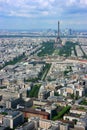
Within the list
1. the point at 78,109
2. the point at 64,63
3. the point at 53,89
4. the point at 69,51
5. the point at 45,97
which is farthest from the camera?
the point at 69,51

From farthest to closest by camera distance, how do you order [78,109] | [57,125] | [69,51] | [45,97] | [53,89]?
[69,51], [53,89], [45,97], [78,109], [57,125]

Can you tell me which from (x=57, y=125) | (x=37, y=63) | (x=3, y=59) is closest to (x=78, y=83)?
(x=57, y=125)

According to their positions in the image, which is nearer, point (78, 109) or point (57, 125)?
point (57, 125)

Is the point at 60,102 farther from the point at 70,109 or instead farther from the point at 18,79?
the point at 18,79

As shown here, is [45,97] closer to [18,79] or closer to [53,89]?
[53,89]

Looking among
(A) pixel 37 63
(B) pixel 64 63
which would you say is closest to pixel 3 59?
(A) pixel 37 63

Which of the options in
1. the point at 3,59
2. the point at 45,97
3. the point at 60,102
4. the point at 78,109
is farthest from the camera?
the point at 3,59

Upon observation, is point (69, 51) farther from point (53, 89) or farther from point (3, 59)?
point (53, 89)

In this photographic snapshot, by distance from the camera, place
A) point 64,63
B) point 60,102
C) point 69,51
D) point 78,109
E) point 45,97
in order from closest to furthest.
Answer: point 78,109, point 60,102, point 45,97, point 64,63, point 69,51

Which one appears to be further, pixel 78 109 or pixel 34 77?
pixel 34 77
